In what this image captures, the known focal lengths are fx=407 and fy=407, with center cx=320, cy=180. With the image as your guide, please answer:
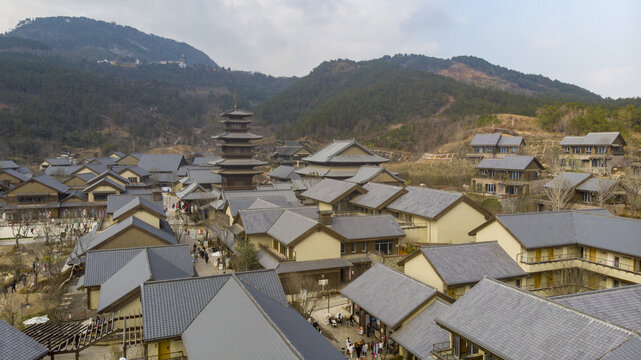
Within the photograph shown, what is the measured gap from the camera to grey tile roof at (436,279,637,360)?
11.6 m

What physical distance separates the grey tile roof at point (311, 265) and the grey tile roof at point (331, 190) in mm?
10974

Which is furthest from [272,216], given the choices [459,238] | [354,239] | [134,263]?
[459,238]

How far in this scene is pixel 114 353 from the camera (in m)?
16.9

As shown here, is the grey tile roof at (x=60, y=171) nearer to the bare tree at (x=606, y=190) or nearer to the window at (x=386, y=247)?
the window at (x=386, y=247)

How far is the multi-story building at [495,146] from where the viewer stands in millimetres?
62312

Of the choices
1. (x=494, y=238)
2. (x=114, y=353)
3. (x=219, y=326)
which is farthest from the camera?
(x=494, y=238)

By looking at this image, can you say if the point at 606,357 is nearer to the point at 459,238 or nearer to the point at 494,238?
the point at 494,238

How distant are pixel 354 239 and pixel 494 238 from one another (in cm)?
906

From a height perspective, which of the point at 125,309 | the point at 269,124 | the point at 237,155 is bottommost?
the point at 125,309

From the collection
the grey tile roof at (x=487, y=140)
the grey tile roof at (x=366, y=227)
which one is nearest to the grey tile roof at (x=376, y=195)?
the grey tile roof at (x=366, y=227)

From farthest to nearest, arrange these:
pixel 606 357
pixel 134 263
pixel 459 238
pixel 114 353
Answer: pixel 459 238 < pixel 134 263 < pixel 114 353 < pixel 606 357

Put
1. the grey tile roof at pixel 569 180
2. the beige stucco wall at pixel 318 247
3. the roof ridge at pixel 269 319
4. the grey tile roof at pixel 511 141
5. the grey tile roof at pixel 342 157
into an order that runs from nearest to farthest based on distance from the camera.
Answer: the roof ridge at pixel 269 319 → the beige stucco wall at pixel 318 247 → the grey tile roof at pixel 569 180 → the grey tile roof at pixel 342 157 → the grey tile roof at pixel 511 141

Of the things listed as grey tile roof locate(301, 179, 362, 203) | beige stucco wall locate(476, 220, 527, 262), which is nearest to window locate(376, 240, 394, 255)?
beige stucco wall locate(476, 220, 527, 262)

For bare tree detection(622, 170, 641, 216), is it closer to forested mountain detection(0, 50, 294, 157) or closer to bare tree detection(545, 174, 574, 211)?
bare tree detection(545, 174, 574, 211)
